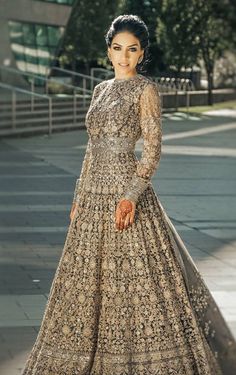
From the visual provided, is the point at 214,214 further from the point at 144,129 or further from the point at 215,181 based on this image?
the point at 144,129

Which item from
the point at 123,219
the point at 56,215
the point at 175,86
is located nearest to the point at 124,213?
the point at 123,219

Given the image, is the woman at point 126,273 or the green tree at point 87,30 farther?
the green tree at point 87,30

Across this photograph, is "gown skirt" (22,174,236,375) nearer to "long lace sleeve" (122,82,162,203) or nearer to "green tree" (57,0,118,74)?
"long lace sleeve" (122,82,162,203)

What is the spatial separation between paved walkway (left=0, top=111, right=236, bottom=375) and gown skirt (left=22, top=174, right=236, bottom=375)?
3.07 feet

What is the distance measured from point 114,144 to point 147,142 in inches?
7.4

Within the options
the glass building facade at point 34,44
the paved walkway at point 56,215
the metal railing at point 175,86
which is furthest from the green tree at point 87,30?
the paved walkway at point 56,215

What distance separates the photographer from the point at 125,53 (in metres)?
5.66

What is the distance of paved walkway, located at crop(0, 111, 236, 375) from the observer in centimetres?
823

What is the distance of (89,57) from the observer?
4756cm

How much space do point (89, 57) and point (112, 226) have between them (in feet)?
139

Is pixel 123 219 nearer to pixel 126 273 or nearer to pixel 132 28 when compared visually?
pixel 126 273

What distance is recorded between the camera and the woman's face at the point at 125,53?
5648mm

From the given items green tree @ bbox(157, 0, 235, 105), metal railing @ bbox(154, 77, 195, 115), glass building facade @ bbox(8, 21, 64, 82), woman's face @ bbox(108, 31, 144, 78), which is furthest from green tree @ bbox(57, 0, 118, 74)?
woman's face @ bbox(108, 31, 144, 78)

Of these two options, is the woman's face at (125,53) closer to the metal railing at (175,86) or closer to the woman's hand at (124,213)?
the woman's hand at (124,213)
